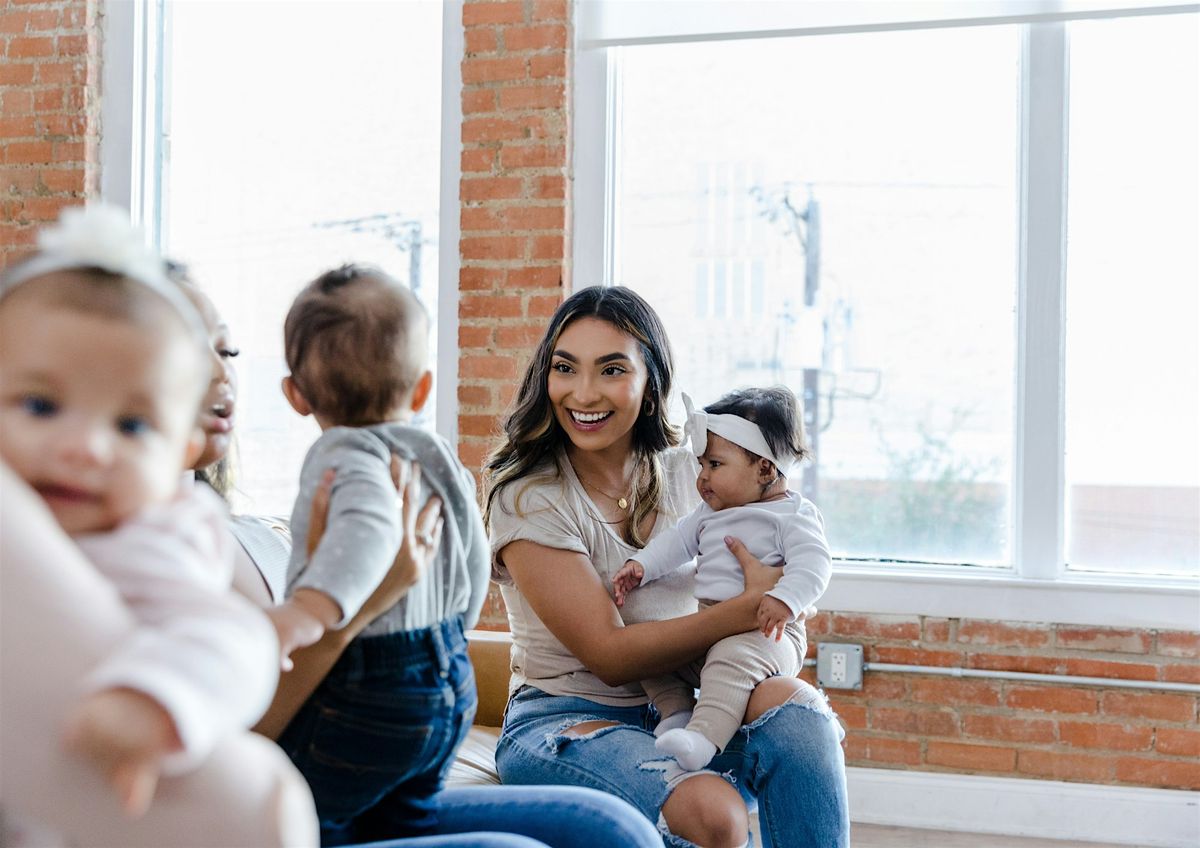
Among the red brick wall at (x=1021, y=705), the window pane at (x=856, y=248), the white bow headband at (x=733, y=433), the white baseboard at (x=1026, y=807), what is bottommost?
the white baseboard at (x=1026, y=807)

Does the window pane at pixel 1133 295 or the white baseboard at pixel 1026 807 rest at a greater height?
the window pane at pixel 1133 295

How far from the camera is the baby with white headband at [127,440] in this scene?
708 millimetres

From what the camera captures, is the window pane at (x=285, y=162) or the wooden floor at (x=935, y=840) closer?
the wooden floor at (x=935, y=840)

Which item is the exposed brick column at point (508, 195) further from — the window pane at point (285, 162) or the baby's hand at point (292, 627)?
the baby's hand at point (292, 627)

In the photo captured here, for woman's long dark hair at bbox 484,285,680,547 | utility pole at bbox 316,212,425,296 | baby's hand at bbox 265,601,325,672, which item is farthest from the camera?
utility pole at bbox 316,212,425,296

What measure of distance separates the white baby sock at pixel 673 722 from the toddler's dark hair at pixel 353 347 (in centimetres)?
94

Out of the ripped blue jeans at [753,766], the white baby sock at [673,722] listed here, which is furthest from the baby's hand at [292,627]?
the white baby sock at [673,722]

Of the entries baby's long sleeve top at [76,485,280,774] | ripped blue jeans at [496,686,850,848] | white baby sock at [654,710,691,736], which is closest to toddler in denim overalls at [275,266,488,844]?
baby's long sleeve top at [76,485,280,774]

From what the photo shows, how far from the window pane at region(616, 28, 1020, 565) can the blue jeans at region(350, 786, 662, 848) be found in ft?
6.97

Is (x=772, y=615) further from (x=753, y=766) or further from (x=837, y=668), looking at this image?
(x=837, y=668)

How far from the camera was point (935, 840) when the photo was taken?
10.3ft

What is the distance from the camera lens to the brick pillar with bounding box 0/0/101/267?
377 cm

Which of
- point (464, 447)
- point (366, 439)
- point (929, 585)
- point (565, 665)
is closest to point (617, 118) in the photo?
point (464, 447)

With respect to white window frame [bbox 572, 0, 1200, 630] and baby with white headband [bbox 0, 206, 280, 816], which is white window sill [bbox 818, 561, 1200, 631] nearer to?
white window frame [bbox 572, 0, 1200, 630]
